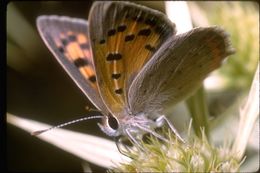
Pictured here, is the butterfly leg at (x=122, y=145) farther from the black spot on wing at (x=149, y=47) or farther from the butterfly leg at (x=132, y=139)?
the black spot on wing at (x=149, y=47)

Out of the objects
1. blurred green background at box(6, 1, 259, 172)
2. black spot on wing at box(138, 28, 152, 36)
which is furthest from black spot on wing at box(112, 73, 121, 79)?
blurred green background at box(6, 1, 259, 172)

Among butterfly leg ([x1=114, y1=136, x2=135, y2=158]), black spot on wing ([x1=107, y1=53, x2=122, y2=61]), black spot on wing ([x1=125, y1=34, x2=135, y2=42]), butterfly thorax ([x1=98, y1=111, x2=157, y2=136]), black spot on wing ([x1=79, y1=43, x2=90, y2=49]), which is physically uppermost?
black spot on wing ([x1=79, y1=43, x2=90, y2=49])

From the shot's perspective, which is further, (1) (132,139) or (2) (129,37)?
(1) (132,139)

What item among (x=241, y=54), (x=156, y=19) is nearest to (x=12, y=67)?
(x=156, y=19)

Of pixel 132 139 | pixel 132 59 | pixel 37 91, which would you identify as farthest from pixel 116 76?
pixel 37 91

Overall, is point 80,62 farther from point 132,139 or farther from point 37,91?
point 37,91

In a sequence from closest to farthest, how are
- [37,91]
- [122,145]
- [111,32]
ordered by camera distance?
[111,32] < [122,145] < [37,91]

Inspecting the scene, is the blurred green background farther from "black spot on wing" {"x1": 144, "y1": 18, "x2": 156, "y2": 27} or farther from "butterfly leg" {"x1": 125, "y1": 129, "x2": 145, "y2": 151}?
"black spot on wing" {"x1": 144, "y1": 18, "x2": 156, "y2": 27}

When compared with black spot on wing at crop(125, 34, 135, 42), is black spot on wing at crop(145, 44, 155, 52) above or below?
below

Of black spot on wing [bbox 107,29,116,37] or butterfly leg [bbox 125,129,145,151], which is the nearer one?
black spot on wing [bbox 107,29,116,37]
